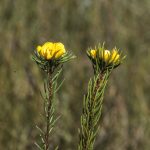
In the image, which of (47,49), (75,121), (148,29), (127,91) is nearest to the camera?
(47,49)

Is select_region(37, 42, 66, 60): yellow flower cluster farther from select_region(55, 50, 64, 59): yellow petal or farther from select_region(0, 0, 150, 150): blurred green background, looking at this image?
select_region(0, 0, 150, 150): blurred green background

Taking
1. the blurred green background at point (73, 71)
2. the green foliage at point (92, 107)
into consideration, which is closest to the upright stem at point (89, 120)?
the green foliage at point (92, 107)

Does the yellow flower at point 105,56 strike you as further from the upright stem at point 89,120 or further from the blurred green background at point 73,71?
the blurred green background at point 73,71

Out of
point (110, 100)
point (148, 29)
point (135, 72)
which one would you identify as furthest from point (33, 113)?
point (148, 29)

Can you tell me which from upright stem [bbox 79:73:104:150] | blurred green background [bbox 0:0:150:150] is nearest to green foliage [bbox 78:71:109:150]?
upright stem [bbox 79:73:104:150]

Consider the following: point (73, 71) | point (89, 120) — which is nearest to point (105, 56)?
point (89, 120)

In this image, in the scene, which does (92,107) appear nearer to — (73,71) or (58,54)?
(58,54)

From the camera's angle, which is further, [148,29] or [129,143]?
[148,29]

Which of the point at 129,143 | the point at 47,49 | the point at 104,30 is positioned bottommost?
the point at 47,49

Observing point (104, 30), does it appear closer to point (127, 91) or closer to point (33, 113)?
point (127, 91)
